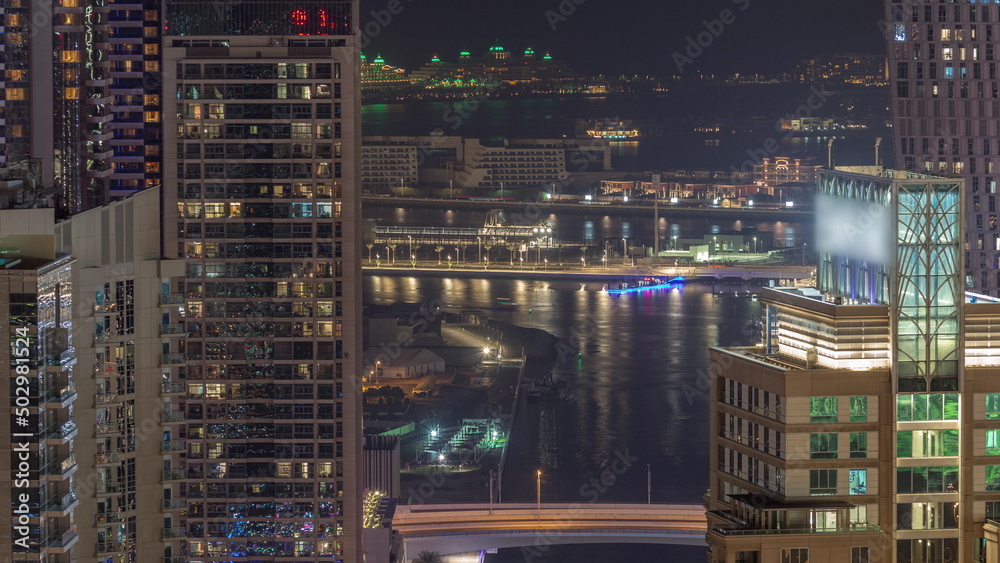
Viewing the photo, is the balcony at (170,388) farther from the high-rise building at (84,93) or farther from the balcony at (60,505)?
the high-rise building at (84,93)

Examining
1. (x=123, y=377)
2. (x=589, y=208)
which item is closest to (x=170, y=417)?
(x=123, y=377)

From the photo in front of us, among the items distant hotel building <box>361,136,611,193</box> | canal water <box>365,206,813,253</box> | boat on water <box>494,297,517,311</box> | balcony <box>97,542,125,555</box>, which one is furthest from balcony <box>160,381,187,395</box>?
distant hotel building <box>361,136,611,193</box>

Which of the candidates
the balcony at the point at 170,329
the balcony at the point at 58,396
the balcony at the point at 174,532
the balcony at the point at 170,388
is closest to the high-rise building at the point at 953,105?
the balcony at the point at 174,532

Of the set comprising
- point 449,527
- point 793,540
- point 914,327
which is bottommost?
point 449,527

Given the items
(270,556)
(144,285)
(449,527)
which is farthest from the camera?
(449,527)

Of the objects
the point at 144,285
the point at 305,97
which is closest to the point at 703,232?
the point at 305,97

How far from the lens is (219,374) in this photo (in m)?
20.8

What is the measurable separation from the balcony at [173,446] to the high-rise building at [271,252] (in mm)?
931

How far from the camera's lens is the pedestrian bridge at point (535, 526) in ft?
80.7

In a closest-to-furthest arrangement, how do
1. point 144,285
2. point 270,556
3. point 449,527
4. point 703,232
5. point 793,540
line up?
point 793,540
point 144,285
point 270,556
point 449,527
point 703,232

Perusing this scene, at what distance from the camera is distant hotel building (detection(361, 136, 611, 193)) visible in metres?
87.6

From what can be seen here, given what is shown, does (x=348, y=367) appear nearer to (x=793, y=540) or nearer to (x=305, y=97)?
(x=305, y=97)

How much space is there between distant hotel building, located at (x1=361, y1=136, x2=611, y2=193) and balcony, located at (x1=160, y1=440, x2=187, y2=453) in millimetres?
65610

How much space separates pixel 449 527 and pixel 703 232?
149ft
